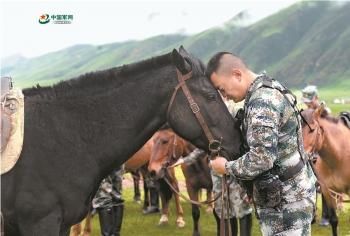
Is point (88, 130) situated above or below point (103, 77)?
below

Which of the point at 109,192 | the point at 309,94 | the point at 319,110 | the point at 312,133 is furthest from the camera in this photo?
the point at 309,94

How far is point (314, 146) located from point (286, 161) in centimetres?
499

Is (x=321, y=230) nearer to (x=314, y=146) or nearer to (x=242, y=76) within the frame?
(x=314, y=146)

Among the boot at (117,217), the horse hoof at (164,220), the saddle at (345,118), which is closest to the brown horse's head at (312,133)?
the saddle at (345,118)

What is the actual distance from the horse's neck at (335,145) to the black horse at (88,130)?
5.69m

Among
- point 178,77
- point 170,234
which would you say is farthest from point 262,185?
point 170,234

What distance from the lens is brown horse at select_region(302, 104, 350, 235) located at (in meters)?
8.66

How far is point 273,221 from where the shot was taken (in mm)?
3791

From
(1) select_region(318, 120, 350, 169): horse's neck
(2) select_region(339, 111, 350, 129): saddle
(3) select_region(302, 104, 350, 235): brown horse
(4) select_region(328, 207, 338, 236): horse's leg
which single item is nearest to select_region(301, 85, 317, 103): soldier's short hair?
(2) select_region(339, 111, 350, 129): saddle

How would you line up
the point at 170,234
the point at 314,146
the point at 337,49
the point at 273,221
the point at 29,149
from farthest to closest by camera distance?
the point at 337,49 → the point at 170,234 → the point at 314,146 → the point at 273,221 → the point at 29,149

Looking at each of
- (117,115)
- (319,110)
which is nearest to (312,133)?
(319,110)

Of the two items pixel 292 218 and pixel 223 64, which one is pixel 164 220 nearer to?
pixel 292 218

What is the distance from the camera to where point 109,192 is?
7797mm

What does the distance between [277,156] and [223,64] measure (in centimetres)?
89
